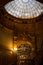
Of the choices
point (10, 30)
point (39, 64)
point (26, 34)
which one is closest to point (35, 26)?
point (26, 34)

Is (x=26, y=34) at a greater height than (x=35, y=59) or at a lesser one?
greater

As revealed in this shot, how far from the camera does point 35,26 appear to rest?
1353cm

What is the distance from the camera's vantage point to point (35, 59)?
41.8 feet

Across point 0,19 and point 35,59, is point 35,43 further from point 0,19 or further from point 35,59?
point 0,19

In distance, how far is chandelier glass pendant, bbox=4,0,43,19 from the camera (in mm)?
14484

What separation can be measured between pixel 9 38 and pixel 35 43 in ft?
5.90

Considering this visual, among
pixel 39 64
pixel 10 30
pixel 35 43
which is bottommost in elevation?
pixel 39 64

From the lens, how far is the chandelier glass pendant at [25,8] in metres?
14.5

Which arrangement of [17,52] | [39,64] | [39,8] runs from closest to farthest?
[39,64] < [17,52] < [39,8]

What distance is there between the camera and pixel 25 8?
15.5m

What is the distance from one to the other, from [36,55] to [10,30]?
239 cm

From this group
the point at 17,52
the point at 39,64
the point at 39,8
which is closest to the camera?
the point at 39,64

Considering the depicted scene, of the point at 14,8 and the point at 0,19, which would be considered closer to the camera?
the point at 0,19

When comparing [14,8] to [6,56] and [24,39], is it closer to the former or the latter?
[24,39]
